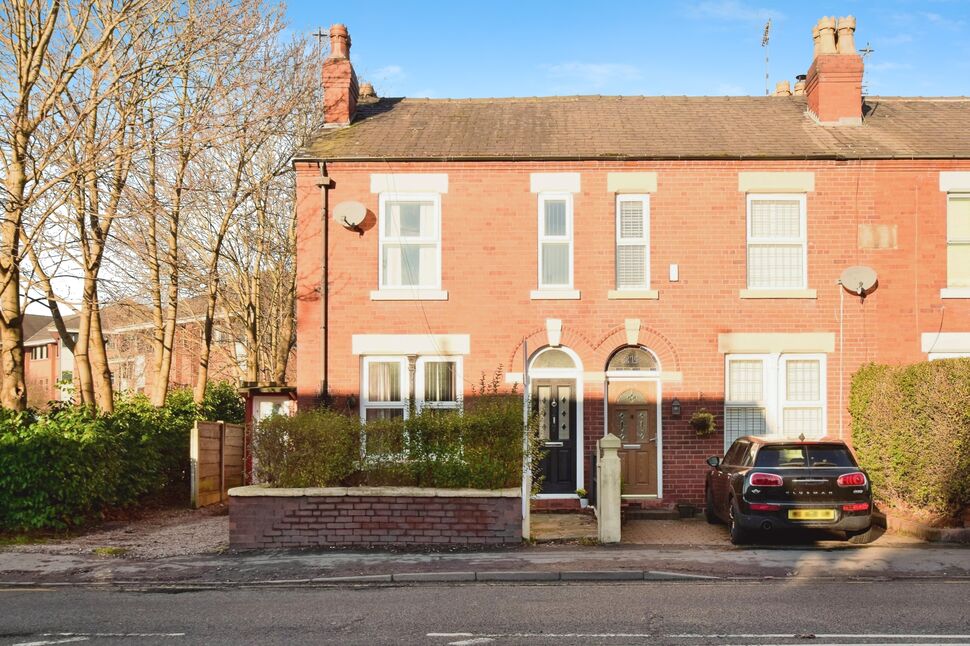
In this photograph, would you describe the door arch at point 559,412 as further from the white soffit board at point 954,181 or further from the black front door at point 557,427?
the white soffit board at point 954,181

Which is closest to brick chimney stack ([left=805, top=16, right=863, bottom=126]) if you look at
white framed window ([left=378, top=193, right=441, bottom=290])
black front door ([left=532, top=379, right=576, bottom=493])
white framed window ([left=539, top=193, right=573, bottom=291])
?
white framed window ([left=539, top=193, right=573, bottom=291])

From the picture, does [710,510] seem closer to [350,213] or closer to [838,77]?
[350,213]

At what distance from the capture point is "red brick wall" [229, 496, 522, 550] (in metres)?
13.0

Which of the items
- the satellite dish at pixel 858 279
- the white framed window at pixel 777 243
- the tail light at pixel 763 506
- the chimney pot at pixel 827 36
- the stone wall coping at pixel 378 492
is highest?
the chimney pot at pixel 827 36

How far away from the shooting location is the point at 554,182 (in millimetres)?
17562

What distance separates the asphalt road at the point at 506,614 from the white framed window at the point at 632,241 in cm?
768

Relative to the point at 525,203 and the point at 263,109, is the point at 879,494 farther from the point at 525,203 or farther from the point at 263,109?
the point at 263,109

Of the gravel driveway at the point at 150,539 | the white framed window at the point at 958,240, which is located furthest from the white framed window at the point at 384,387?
the white framed window at the point at 958,240

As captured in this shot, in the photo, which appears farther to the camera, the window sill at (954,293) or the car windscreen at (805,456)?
the window sill at (954,293)

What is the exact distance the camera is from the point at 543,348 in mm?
17469

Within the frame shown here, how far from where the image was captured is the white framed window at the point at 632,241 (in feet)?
57.5

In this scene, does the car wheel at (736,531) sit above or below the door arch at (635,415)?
below

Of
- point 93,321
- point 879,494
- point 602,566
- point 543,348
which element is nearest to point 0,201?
point 93,321

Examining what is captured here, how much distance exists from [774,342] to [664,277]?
7.26 feet
